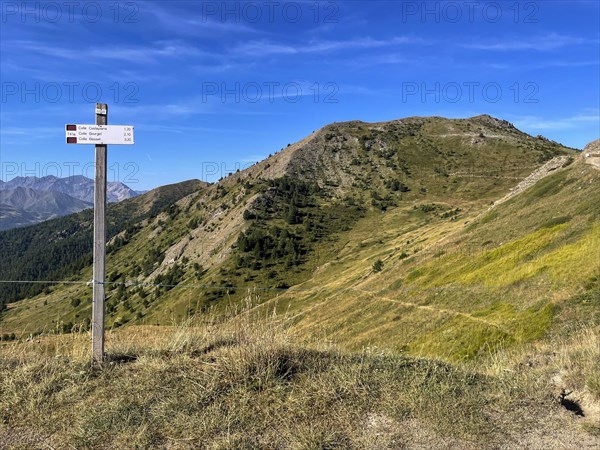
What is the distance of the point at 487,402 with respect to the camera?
6387mm

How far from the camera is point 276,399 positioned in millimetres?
6301

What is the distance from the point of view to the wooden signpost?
7855mm

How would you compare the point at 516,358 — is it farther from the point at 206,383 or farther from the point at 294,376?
the point at 206,383

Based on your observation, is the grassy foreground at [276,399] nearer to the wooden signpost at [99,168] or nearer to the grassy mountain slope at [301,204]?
the wooden signpost at [99,168]

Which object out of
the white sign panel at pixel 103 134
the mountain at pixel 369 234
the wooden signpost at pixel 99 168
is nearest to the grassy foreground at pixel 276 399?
the wooden signpost at pixel 99 168

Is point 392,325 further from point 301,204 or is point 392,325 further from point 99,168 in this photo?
point 301,204

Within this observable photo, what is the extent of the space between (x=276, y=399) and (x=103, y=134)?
5781 mm

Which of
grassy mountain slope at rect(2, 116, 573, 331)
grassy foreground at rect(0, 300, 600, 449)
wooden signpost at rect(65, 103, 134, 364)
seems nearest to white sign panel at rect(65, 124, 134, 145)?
wooden signpost at rect(65, 103, 134, 364)

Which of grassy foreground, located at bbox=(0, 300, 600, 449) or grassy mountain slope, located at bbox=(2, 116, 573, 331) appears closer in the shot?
grassy foreground, located at bbox=(0, 300, 600, 449)

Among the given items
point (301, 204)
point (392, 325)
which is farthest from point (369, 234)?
point (392, 325)

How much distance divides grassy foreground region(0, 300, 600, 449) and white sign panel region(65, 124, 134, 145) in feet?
13.6

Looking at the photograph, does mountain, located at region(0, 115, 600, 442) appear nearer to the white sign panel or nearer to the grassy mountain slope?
the grassy mountain slope

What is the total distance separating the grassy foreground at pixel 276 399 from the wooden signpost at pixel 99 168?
23.8 inches

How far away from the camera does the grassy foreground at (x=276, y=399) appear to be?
5.50 metres
